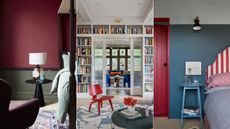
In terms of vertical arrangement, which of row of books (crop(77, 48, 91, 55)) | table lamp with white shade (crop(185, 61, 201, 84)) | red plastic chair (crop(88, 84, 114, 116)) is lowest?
red plastic chair (crop(88, 84, 114, 116))

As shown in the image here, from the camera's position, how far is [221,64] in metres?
3.71

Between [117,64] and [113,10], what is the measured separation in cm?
57

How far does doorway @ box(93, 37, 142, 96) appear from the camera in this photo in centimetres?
226

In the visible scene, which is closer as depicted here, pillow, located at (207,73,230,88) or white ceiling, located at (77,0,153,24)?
white ceiling, located at (77,0,153,24)

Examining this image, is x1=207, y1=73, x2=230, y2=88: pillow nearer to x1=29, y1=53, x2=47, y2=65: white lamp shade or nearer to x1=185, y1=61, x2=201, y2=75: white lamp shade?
x1=185, y1=61, x2=201, y2=75: white lamp shade

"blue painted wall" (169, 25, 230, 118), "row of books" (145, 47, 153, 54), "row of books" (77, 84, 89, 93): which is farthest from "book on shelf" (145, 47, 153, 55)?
"blue painted wall" (169, 25, 230, 118)

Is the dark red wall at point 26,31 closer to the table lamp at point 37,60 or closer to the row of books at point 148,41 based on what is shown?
Answer: the table lamp at point 37,60

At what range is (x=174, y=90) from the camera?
387 cm

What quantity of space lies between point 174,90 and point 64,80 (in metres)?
2.25

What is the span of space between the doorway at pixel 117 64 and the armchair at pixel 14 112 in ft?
2.58

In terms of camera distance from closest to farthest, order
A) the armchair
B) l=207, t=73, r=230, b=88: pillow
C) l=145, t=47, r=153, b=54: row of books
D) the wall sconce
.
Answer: the armchair, l=145, t=47, r=153, b=54: row of books, l=207, t=73, r=230, b=88: pillow, the wall sconce

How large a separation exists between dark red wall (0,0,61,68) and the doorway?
1.81 m

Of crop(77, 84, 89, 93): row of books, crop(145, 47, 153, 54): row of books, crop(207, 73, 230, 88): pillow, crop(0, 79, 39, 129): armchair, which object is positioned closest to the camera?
crop(0, 79, 39, 129): armchair

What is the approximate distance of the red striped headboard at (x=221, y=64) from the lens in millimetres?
3698
